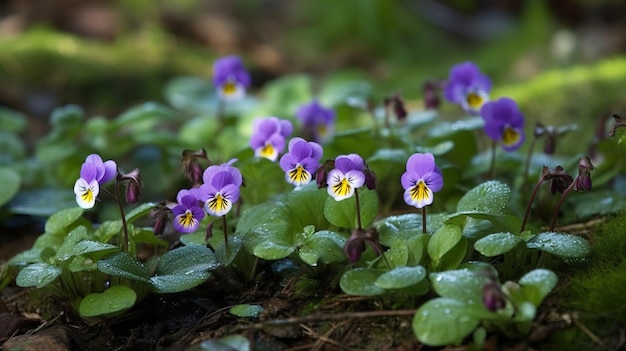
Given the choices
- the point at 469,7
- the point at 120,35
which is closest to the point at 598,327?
the point at 120,35

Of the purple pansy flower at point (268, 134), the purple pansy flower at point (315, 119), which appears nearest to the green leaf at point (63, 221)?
the purple pansy flower at point (268, 134)

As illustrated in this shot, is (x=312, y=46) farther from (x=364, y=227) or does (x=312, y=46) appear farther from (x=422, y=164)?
(x=422, y=164)

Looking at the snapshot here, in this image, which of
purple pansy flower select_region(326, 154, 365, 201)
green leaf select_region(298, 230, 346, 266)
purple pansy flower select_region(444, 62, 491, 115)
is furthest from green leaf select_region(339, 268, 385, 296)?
purple pansy flower select_region(444, 62, 491, 115)

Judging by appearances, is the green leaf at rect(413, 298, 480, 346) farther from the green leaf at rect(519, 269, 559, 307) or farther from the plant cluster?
the green leaf at rect(519, 269, 559, 307)

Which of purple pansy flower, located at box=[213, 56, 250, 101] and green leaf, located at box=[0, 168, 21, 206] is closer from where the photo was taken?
green leaf, located at box=[0, 168, 21, 206]

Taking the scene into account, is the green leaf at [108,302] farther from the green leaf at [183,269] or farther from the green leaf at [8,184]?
the green leaf at [8,184]

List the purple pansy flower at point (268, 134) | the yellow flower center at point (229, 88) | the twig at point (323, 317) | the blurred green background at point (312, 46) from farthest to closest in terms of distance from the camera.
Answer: the blurred green background at point (312, 46) → the yellow flower center at point (229, 88) → the purple pansy flower at point (268, 134) → the twig at point (323, 317)
